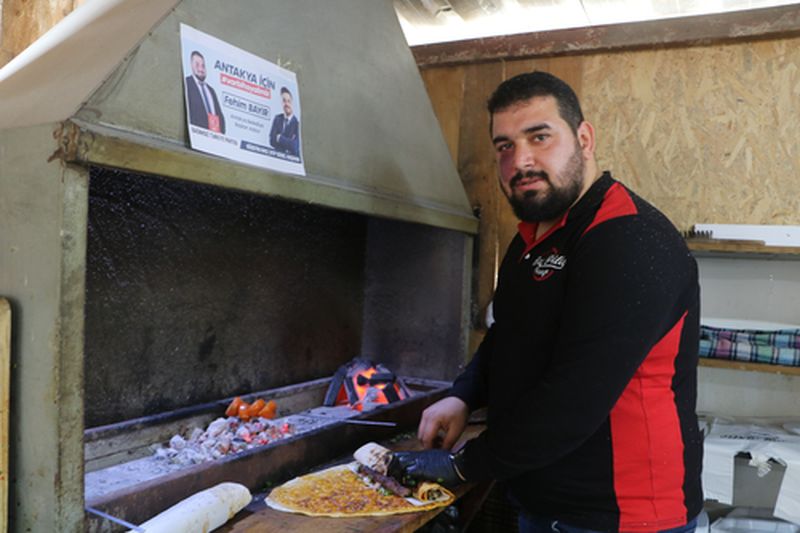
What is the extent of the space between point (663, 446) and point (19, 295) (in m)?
1.53

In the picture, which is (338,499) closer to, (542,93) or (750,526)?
(542,93)

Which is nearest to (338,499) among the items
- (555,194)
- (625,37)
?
(555,194)

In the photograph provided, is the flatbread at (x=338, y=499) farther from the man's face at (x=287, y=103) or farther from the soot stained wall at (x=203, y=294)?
the man's face at (x=287, y=103)

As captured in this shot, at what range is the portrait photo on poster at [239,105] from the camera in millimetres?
1582

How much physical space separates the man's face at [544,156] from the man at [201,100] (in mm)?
797

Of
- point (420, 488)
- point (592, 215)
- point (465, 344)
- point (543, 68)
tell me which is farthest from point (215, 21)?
point (543, 68)

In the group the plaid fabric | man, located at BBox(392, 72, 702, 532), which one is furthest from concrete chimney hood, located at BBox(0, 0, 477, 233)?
the plaid fabric

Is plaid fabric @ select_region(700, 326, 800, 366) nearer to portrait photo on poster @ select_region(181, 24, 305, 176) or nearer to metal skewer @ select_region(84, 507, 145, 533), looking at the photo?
portrait photo on poster @ select_region(181, 24, 305, 176)

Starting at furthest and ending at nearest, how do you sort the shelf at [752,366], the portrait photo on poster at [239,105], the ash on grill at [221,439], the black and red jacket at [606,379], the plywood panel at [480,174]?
the plywood panel at [480,174]
the shelf at [752,366]
the ash on grill at [221,439]
the portrait photo on poster at [239,105]
the black and red jacket at [606,379]

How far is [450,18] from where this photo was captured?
12.1 ft

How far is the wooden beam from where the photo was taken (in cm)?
297

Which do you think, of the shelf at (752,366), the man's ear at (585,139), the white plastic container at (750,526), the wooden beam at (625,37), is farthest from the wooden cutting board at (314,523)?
the wooden beam at (625,37)

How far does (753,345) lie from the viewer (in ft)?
9.29

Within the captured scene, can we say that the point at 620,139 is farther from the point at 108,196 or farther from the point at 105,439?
the point at 105,439
